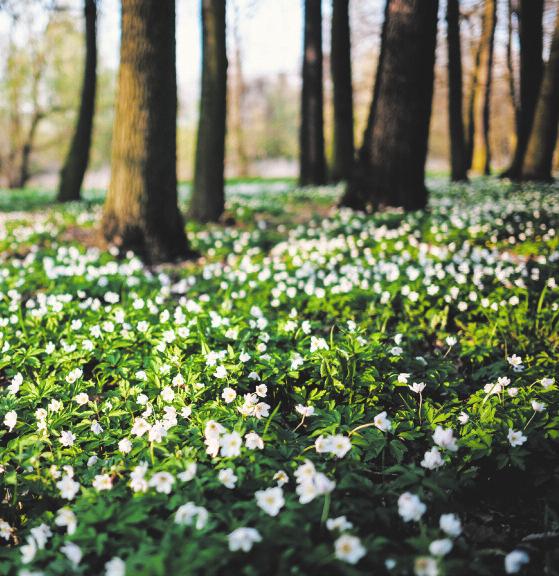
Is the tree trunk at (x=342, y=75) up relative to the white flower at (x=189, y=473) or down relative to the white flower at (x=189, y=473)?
up

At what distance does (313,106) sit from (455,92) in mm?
4012

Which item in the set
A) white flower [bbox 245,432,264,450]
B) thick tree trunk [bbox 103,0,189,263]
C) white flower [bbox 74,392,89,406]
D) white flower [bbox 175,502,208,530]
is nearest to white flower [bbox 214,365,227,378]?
white flower [bbox 245,432,264,450]

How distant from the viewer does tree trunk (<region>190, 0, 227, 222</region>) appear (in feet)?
25.3

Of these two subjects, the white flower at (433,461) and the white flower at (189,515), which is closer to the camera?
the white flower at (189,515)

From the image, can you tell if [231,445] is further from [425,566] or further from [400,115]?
[400,115]

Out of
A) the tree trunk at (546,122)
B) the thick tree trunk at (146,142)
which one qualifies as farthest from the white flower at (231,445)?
the tree trunk at (546,122)

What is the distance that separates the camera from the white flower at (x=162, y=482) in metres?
1.75

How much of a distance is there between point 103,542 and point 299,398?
3.92 feet

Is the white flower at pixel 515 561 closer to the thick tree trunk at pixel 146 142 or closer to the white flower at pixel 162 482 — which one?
the white flower at pixel 162 482

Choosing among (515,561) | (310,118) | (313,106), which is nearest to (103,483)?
(515,561)

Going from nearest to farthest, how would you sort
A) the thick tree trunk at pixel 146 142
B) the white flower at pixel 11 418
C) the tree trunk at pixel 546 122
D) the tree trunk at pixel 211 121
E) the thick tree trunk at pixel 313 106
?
1. the white flower at pixel 11 418
2. the thick tree trunk at pixel 146 142
3. the tree trunk at pixel 211 121
4. the tree trunk at pixel 546 122
5. the thick tree trunk at pixel 313 106

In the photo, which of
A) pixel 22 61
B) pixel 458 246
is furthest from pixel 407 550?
pixel 22 61

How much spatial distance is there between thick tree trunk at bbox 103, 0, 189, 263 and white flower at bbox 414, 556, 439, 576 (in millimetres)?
4919

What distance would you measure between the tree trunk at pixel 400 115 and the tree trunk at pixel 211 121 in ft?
7.86
